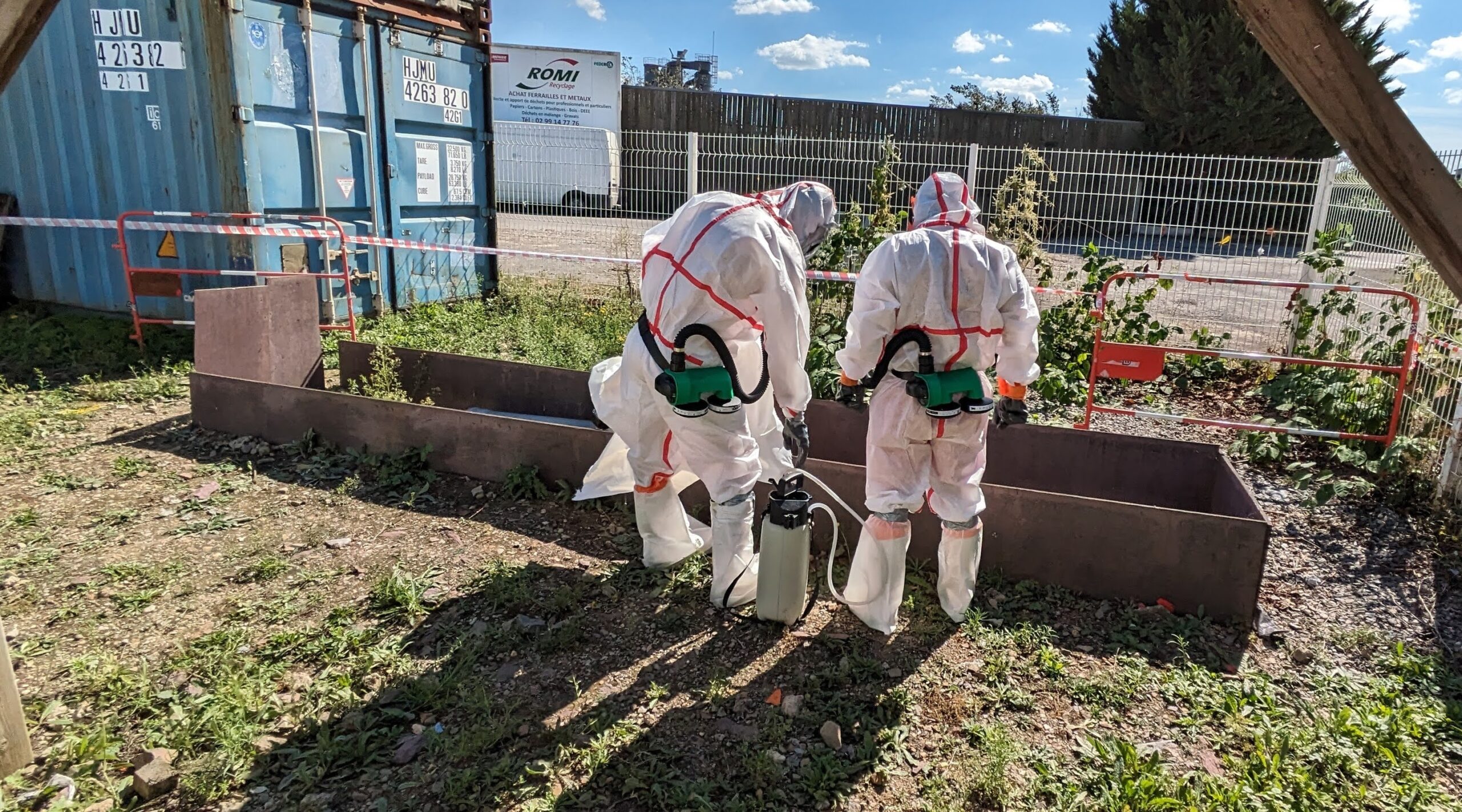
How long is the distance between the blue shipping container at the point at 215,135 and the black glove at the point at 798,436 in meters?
5.44

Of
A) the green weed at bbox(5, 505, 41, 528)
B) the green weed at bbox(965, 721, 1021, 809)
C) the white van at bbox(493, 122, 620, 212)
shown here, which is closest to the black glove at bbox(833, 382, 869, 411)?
the green weed at bbox(965, 721, 1021, 809)

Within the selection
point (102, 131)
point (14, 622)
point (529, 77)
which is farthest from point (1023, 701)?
point (529, 77)

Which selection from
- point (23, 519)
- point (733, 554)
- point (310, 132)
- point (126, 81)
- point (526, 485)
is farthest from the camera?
point (310, 132)

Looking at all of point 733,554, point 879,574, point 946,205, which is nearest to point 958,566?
point 879,574

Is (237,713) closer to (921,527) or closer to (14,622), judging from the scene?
(14,622)

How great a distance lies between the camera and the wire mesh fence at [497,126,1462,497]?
8.20 metres

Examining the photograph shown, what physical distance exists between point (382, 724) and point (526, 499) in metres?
1.77

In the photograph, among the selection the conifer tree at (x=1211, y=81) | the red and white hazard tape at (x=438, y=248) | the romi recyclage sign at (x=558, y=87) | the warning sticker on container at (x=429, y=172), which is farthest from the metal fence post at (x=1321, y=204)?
the romi recyclage sign at (x=558, y=87)

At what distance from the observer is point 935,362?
327 cm

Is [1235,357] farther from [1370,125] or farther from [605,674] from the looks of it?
[605,674]

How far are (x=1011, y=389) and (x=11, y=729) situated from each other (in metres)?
3.53

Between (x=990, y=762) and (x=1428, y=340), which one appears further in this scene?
(x=1428, y=340)

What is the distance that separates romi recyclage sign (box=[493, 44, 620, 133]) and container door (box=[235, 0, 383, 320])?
45.8 ft

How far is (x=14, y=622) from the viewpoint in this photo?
134 inches
